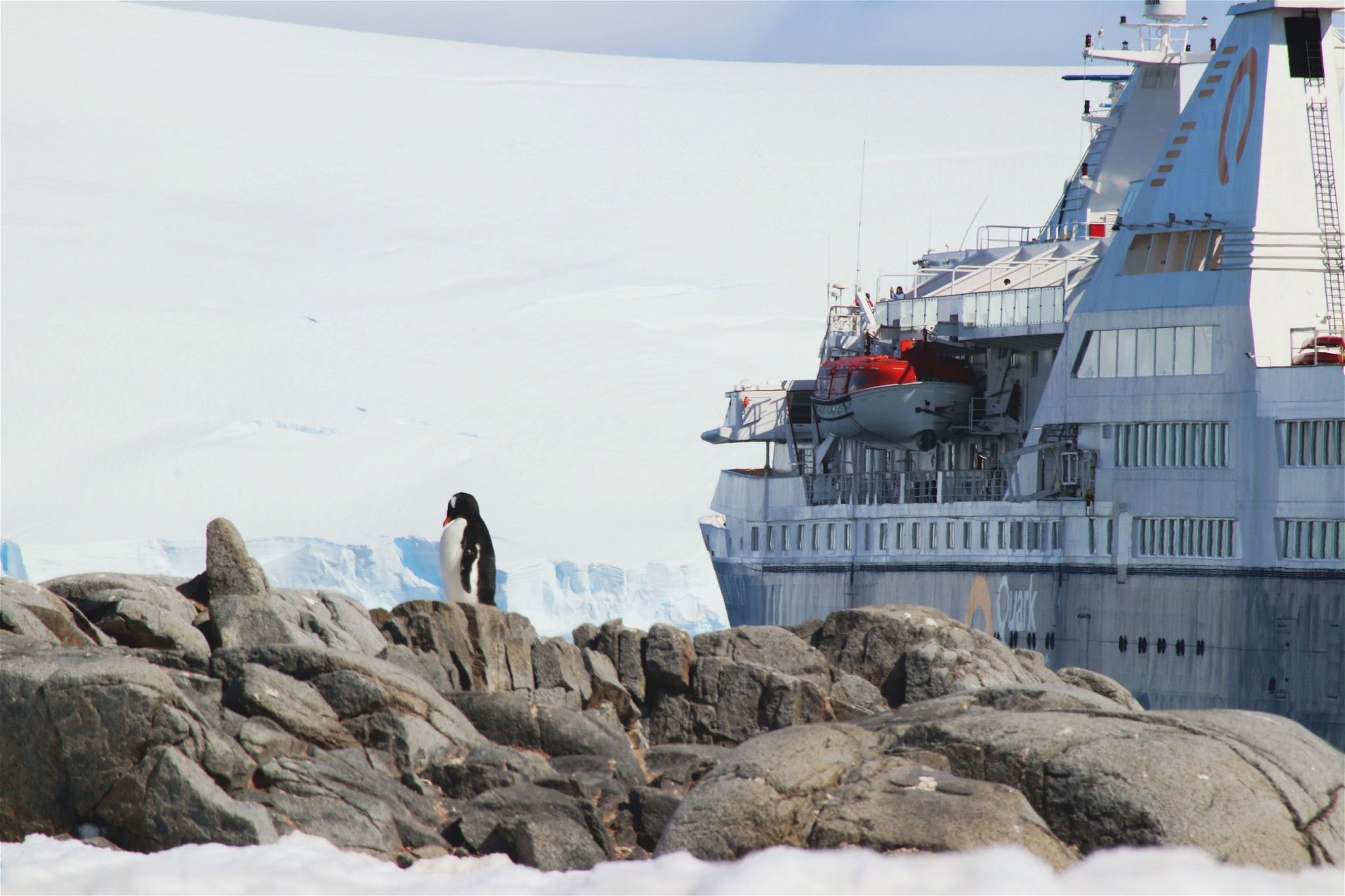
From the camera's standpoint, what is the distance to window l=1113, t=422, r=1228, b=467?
3762 cm

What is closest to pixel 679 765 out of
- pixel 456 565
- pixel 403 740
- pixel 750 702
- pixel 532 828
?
pixel 403 740

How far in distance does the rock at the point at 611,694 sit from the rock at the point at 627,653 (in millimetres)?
266

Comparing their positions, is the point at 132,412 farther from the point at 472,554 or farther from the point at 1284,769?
the point at 1284,769

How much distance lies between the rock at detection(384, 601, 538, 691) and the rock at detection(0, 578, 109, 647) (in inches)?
159

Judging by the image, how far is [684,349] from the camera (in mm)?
84125

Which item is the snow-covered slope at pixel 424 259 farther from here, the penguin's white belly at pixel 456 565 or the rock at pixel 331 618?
the rock at pixel 331 618

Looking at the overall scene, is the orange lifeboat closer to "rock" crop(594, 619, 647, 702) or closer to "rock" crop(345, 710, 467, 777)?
"rock" crop(594, 619, 647, 702)

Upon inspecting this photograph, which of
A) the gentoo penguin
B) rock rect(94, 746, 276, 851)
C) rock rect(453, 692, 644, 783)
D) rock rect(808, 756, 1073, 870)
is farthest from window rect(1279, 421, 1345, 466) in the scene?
rock rect(94, 746, 276, 851)

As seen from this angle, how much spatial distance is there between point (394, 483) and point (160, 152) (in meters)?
54.6

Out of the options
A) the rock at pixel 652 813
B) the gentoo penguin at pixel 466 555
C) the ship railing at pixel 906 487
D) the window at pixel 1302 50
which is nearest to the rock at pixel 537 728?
the rock at pixel 652 813

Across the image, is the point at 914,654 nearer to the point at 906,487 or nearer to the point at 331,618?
the point at 331,618

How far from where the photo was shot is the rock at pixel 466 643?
22609 mm

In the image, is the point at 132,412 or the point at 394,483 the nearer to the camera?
the point at 394,483

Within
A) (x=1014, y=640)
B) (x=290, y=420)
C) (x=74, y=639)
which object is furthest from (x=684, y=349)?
(x=74, y=639)
